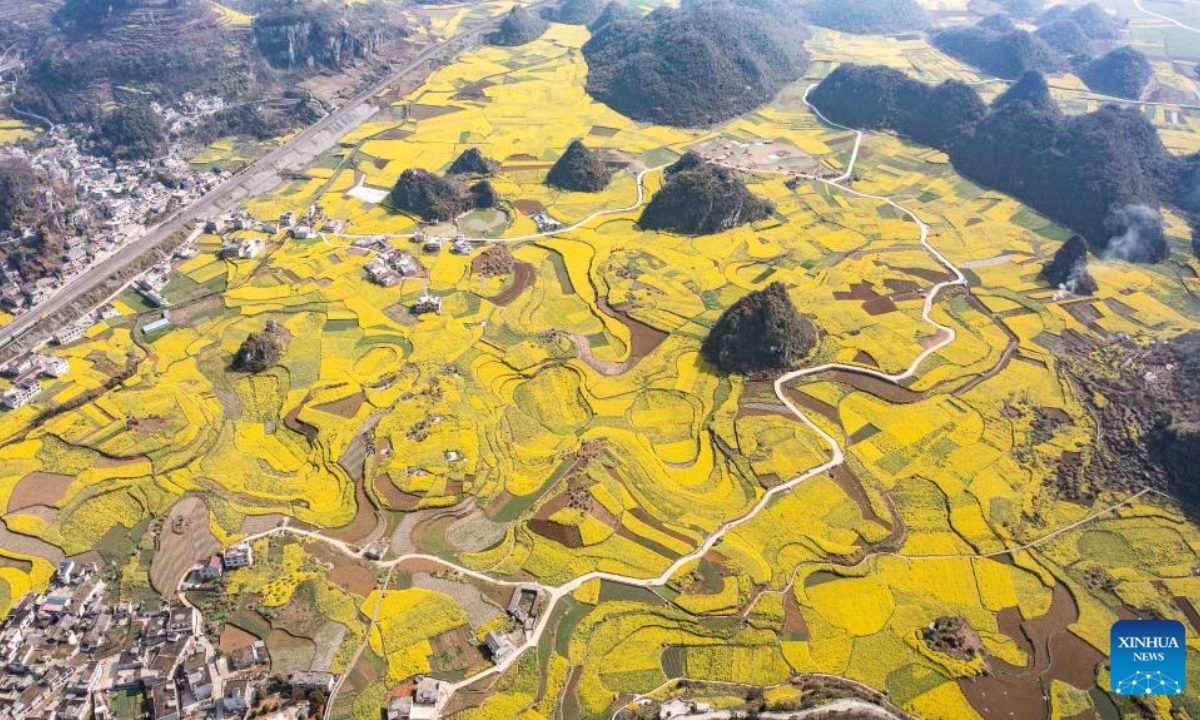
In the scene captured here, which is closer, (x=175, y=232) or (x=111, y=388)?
(x=111, y=388)

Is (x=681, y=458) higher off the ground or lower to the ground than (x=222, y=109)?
lower

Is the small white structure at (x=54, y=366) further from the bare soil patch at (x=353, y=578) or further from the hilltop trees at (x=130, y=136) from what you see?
the hilltop trees at (x=130, y=136)

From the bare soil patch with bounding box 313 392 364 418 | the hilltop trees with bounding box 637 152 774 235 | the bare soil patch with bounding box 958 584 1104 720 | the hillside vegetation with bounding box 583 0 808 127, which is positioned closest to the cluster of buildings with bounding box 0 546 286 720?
the bare soil patch with bounding box 313 392 364 418

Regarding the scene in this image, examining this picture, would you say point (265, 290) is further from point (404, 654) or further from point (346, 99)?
point (346, 99)

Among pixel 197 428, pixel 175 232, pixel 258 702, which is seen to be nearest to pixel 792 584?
pixel 258 702

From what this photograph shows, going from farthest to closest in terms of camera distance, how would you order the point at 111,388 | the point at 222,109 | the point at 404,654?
1. the point at 222,109
2. the point at 111,388
3. the point at 404,654

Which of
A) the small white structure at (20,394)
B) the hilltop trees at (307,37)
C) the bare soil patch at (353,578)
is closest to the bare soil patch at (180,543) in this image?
the bare soil patch at (353,578)
